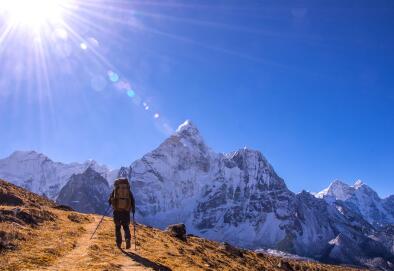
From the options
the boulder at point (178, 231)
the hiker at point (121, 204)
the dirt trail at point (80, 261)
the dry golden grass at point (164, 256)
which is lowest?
the dirt trail at point (80, 261)

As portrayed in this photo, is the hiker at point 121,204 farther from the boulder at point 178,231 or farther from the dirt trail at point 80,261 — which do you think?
the boulder at point 178,231

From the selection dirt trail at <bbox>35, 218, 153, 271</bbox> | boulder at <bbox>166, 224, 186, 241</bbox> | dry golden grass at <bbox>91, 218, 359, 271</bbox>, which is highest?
boulder at <bbox>166, 224, 186, 241</bbox>

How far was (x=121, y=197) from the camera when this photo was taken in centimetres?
2494

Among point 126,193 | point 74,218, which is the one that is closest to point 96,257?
point 126,193

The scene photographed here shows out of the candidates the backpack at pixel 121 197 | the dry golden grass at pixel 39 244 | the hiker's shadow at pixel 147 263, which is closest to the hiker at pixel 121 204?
the backpack at pixel 121 197

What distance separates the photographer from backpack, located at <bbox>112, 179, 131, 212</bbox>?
2486 cm

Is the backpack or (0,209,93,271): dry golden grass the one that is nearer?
(0,209,93,271): dry golden grass

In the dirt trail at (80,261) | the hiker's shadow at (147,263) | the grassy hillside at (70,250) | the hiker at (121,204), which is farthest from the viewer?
the hiker at (121,204)

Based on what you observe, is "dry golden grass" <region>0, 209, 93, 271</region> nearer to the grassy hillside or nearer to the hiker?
the grassy hillside

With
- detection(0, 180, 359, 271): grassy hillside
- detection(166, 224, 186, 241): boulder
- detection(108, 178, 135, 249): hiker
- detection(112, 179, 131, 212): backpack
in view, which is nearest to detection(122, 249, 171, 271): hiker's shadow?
detection(0, 180, 359, 271): grassy hillside

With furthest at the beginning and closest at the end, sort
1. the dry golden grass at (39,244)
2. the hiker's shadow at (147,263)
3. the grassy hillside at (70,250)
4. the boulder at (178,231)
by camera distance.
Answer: the boulder at (178,231) < the hiker's shadow at (147,263) < the grassy hillside at (70,250) < the dry golden grass at (39,244)

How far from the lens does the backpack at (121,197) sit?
24.9 metres

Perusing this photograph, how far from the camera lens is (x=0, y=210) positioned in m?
28.1

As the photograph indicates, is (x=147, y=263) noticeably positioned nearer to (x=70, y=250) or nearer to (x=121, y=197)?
(x=70, y=250)
